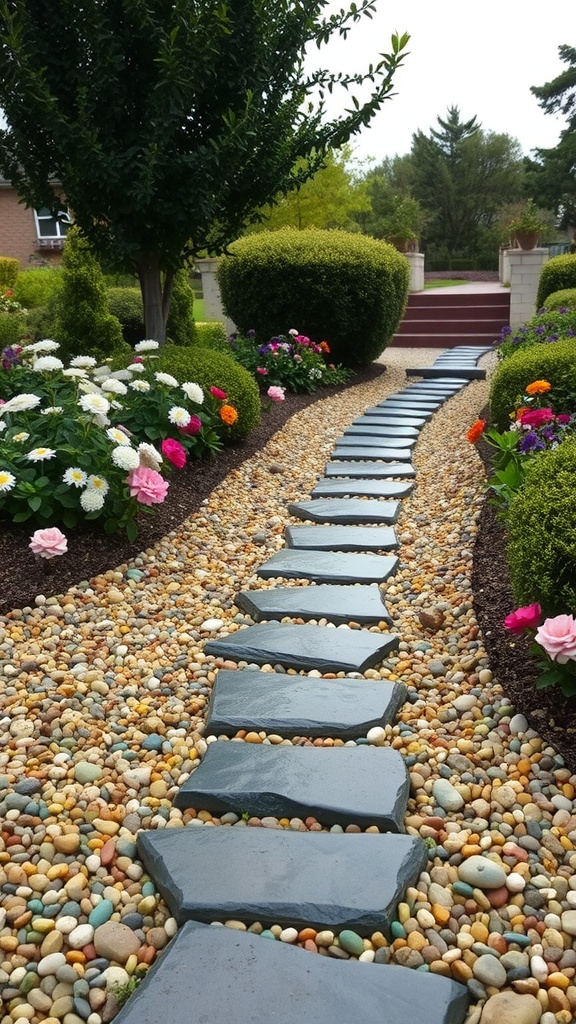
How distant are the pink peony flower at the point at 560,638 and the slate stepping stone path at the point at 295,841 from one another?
1.63 ft

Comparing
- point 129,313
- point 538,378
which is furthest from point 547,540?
point 129,313

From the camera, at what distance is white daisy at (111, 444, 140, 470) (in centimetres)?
299

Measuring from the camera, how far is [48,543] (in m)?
2.83

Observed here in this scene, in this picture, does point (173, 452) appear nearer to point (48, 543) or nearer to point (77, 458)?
point (77, 458)

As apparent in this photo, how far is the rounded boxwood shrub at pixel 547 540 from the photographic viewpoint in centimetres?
200

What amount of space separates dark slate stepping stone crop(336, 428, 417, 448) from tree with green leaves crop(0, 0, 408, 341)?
1828mm

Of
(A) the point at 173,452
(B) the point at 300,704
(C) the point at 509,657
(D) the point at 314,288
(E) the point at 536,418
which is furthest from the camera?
(D) the point at 314,288

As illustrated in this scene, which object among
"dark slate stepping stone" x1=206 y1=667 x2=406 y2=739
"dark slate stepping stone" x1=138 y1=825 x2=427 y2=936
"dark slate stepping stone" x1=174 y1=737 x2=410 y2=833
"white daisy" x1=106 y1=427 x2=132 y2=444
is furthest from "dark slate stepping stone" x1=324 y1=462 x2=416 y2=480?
"dark slate stepping stone" x1=138 y1=825 x2=427 y2=936

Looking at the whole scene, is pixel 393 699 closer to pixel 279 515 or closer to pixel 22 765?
pixel 22 765

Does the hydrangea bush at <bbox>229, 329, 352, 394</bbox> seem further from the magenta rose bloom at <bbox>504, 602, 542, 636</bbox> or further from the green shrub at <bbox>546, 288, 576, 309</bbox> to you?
the magenta rose bloom at <bbox>504, 602, 542, 636</bbox>

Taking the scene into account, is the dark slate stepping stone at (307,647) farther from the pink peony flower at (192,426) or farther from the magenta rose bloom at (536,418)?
the pink peony flower at (192,426)

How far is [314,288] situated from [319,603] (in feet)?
17.8

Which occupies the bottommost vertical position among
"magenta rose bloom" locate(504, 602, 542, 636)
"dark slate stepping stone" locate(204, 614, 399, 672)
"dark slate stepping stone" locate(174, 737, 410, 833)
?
"dark slate stepping stone" locate(174, 737, 410, 833)

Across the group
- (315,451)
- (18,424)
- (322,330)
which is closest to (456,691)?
(18,424)
